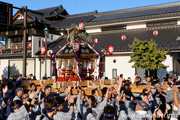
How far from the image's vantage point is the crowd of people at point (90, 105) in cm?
455

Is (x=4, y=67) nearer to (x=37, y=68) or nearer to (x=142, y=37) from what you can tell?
(x=37, y=68)

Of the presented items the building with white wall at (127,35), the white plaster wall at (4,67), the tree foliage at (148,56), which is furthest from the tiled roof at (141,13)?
the white plaster wall at (4,67)

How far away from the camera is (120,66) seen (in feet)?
68.1

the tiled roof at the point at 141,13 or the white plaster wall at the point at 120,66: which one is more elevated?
the tiled roof at the point at 141,13

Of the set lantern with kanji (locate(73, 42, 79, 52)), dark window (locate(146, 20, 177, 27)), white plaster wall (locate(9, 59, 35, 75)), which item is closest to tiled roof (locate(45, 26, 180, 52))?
dark window (locate(146, 20, 177, 27))

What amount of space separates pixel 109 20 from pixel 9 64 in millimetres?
15456

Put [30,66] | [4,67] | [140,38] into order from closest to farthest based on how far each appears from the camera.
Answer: [140,38] < [30,66] < [4,67]

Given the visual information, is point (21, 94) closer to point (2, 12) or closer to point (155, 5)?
point (2, 12)

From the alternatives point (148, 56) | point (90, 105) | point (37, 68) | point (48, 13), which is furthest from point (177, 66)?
point (48, 13)

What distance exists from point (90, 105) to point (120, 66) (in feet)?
51.6

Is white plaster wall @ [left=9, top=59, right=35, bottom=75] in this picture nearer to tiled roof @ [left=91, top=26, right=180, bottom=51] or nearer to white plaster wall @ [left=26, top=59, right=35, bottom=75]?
white plaster wall @ [left=26, top=59, right=35, bottom=75]

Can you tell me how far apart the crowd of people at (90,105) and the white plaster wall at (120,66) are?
38.6ft

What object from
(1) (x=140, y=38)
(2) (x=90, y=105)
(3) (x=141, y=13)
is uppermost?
(3) (x=141, y=13)

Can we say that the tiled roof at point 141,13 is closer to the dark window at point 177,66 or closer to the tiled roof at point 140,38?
the tiled roof at point 140,38
